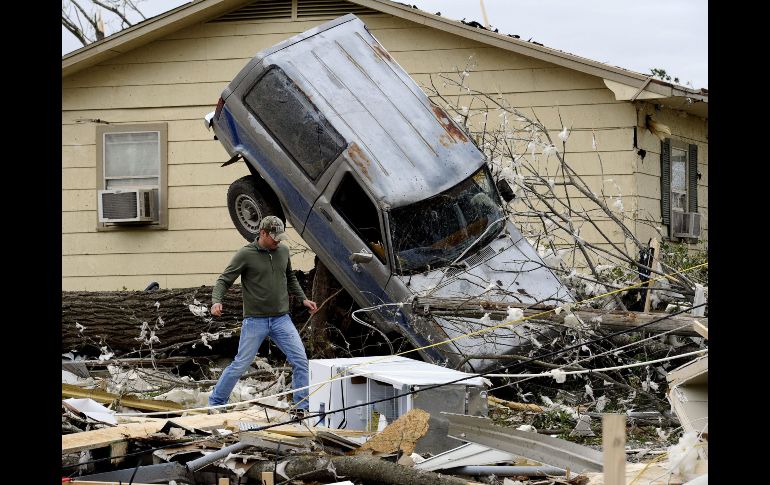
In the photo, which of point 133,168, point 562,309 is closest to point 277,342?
point 562,309

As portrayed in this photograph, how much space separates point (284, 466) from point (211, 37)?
10.2 m

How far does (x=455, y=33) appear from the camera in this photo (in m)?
14.6

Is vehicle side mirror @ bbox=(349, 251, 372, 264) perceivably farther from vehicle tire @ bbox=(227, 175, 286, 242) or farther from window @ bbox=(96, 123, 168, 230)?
window @ bbox=(96, 123, 168, 230)

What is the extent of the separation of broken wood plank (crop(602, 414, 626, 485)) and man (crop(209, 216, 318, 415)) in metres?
5.75

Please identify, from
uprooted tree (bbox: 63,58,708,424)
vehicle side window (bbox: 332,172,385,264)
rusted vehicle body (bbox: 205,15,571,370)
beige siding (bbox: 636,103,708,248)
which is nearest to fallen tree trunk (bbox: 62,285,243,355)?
uprooted tree (bbox: 63,58,708,424)

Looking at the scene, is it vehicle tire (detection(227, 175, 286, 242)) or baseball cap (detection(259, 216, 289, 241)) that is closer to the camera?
baseball cap (detection(259, 216, 289, 241))

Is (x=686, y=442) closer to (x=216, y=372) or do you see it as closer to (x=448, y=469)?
(x=448, y=469)

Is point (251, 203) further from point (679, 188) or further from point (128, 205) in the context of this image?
point (679, 188)

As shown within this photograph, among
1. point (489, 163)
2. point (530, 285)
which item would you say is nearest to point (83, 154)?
point (489, 163)

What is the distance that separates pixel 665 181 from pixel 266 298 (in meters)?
7.05

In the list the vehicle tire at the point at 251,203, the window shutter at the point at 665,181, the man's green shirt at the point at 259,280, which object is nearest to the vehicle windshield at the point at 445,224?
the man's green shirt at the point at 259,280

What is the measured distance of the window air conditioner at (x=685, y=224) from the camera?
15.2m

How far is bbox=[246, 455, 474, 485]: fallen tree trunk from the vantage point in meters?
5.93

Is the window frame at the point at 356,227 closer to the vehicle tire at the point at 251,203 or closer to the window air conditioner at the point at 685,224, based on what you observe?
the vehicle tire at the point at 251,203
